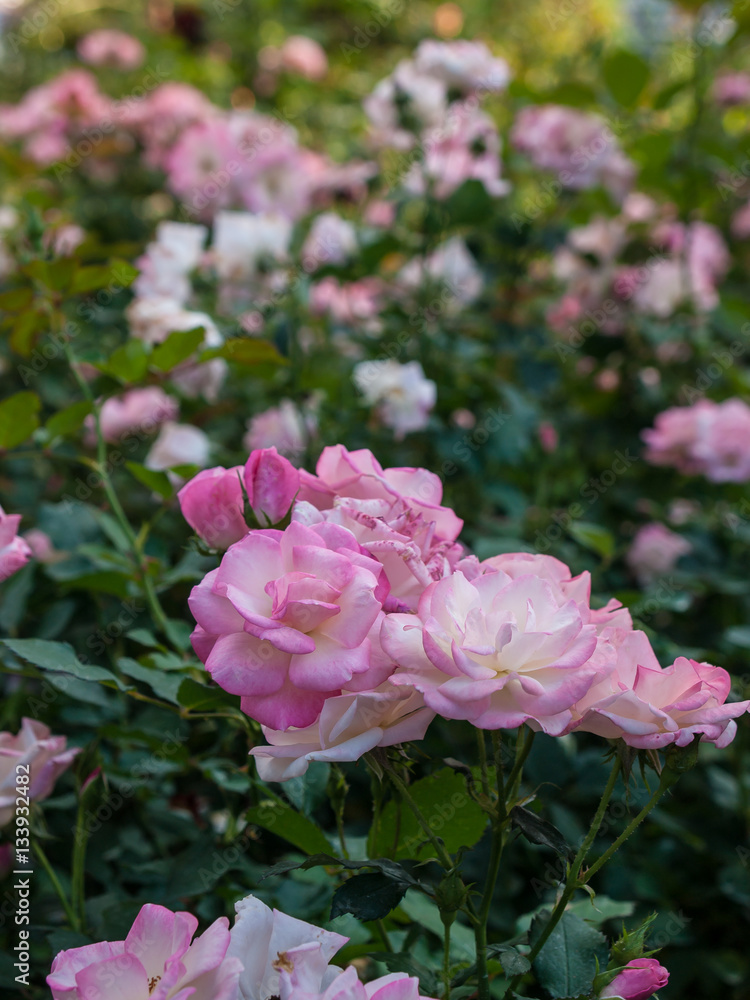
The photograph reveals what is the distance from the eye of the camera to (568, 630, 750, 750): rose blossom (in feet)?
1.66

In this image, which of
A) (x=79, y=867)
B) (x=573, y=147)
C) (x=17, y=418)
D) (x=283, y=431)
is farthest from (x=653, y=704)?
(x=573, y=147)

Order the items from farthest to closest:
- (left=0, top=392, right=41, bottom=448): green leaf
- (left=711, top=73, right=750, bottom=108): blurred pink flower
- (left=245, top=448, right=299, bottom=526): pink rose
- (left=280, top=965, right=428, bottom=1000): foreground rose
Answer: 1. (left=711, top=73, right=750, bottom=108): blurred pink flower
2. (left=0, top=392, right=41, bottom=448): green leaf
3. (left=245, top=448, right=299, bottom=526): pink rose
4. (left=280, top=965, right=428, bottom=1000): foreground rose

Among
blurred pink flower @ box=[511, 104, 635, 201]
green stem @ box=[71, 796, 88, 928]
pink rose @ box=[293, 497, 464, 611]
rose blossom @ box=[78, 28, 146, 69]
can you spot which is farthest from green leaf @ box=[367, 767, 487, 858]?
rose blossom @ box=[78, 28, 146, 69]

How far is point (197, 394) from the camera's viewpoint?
4.20 ft

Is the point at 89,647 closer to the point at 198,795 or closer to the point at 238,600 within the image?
the point at 198,795

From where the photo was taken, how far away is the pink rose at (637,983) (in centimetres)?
52

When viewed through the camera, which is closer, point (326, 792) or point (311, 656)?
point (311, 656)

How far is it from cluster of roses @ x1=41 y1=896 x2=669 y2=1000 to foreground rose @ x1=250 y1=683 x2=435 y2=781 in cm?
9

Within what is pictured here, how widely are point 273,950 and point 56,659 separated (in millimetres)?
277

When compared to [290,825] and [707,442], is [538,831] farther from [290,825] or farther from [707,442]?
[707,442]

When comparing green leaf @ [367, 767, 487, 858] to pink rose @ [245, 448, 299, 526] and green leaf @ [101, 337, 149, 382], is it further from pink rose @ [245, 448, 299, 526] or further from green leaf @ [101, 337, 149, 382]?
green leaf @ [101, 337, 149, 382]

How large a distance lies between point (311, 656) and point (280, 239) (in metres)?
1.10

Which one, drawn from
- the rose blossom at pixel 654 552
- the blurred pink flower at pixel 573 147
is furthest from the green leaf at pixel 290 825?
the blurred pink flower at pixel 573 147

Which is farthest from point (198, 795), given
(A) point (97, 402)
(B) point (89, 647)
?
(A) point (97, 402)
